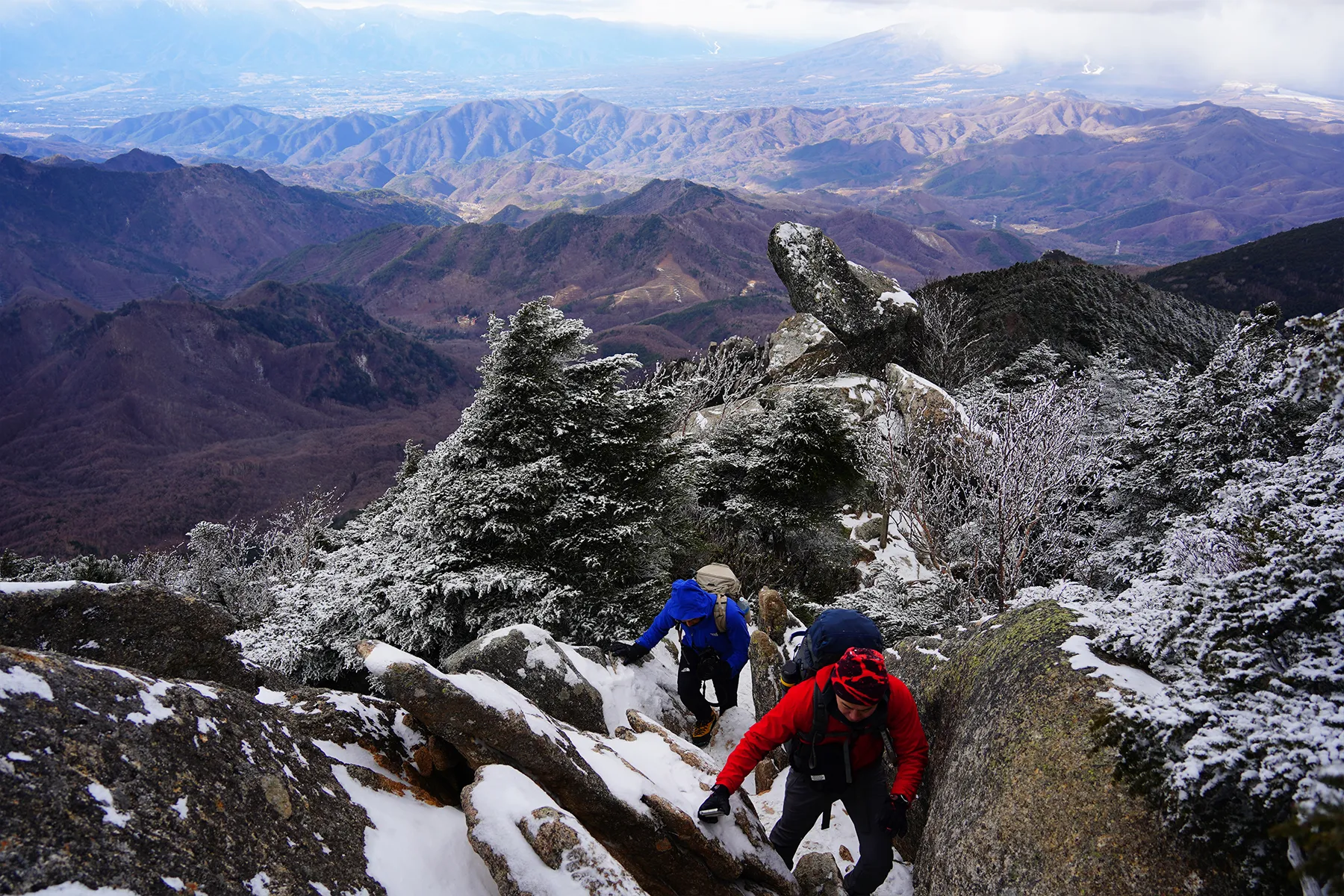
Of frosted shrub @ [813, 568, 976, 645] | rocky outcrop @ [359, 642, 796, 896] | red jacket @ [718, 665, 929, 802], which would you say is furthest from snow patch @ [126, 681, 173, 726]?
frosted shrub @ [813, 568, 976, 645]

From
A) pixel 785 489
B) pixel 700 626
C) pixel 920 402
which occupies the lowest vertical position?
pixel 785 489

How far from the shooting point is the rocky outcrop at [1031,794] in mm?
3289

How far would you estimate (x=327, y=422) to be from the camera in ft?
486

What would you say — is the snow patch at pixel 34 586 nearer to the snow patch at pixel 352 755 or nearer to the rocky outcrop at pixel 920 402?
the snow patch at pixel 352 755

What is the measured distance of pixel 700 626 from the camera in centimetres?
669

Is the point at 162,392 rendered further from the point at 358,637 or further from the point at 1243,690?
the point at 1243,690

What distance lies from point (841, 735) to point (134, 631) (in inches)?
220

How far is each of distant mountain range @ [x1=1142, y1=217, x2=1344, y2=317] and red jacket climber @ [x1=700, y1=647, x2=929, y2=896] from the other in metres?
79.5

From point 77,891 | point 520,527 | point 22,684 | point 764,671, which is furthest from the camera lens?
point 520,527

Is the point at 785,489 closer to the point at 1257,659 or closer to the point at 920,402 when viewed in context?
the point at 920,402

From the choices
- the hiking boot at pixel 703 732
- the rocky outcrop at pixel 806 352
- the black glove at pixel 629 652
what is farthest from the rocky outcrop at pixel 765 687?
the rocky outcrop at pixel 806 352

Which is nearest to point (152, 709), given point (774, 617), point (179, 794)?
point (179, 794)

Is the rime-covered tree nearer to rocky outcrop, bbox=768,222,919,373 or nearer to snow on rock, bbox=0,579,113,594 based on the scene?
Answer: rocky outcrop, bbox=768,222,919,373

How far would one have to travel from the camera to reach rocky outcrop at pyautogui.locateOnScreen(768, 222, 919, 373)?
2462 cm
